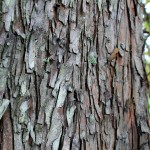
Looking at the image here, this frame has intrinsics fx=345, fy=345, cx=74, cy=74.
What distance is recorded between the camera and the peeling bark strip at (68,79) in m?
1.05

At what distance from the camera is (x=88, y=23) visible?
116 cm

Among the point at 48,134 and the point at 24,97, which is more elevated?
the point at 24,97

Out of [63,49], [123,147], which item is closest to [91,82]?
[63,49]

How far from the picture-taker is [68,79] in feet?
3.62

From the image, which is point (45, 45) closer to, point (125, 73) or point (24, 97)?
point (24, 97)

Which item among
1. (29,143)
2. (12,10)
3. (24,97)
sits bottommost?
(29,143)

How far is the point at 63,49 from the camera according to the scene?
1.11 m

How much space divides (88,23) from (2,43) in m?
0.30

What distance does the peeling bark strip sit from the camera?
105cm

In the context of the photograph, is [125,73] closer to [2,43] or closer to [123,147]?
[123,147]

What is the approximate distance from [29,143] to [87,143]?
19 cm

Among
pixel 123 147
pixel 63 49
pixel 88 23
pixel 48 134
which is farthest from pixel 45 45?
pixel 123 147

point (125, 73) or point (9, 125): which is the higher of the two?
point (125, 73)

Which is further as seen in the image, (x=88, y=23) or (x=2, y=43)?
(x=88, y=23)
